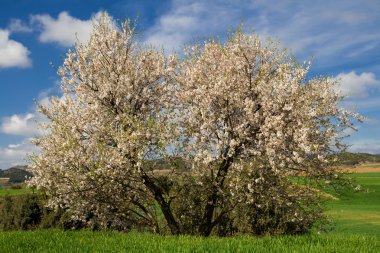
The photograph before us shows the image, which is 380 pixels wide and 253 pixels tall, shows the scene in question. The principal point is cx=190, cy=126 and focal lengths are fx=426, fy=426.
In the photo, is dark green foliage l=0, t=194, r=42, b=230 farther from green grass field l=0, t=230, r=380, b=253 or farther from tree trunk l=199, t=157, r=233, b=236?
tree trunk l=199, t=157, r=233, b=236

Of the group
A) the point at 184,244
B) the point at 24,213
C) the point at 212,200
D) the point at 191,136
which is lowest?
the point at 184,244

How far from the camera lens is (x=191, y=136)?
1733 centimetres

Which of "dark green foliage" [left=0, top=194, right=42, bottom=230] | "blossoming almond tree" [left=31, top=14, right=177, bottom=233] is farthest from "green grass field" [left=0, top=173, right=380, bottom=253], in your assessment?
"dark green foliage" [left=0, top=194, right=42, bottom=230]

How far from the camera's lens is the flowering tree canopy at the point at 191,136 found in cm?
1612

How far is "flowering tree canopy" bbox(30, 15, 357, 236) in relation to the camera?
52.9 ft

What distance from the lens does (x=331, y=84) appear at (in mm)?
18359

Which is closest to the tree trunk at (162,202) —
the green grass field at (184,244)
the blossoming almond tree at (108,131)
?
the blossoming almond tree at (108,131)

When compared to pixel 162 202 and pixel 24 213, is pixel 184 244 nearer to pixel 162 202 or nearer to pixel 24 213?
pixel 162 202

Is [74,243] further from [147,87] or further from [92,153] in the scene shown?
[147,87]

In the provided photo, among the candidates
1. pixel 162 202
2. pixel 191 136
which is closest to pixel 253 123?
pixel 191 136

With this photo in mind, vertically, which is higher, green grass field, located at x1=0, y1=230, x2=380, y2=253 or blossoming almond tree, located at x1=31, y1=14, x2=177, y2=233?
blossoming almond tree, located at x1=31, y1=14, x2=177, y2=233

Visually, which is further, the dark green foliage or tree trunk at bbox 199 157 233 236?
the dark green foliage

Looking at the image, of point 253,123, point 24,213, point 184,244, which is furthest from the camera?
point 24,213

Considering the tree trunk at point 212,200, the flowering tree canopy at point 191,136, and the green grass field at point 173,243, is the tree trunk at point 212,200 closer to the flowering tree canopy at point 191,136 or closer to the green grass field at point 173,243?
the flowering tree canopy at point 191,136
